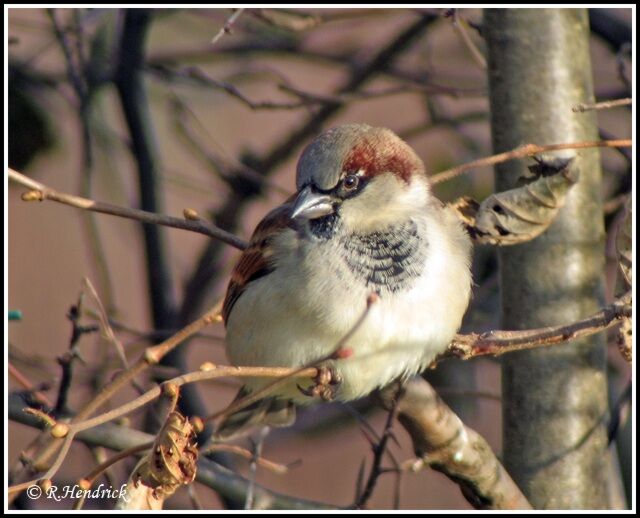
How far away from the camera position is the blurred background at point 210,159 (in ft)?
A: 10.4

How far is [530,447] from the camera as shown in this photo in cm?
257

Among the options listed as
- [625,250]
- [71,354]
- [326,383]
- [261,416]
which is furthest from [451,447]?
[71,354]

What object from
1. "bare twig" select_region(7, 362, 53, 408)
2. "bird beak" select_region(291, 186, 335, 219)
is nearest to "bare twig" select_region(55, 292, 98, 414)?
"bare twig" select_region(7, 362, 53, 408)

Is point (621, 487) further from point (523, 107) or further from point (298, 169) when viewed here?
point (298, 169)

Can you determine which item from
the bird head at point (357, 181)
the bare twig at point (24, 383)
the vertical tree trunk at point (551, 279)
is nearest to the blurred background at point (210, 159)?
the bare twig at point (24, 383)

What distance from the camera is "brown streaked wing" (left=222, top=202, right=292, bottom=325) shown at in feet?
7.84

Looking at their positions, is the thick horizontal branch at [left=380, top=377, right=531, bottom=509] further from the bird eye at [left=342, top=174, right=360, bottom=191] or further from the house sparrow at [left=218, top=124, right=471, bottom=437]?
the bird eye at [left=342, top=174, right=360, bottom=191]

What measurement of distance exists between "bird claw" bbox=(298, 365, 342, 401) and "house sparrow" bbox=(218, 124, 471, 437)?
0.02m

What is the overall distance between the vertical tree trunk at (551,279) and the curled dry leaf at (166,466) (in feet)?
4.13

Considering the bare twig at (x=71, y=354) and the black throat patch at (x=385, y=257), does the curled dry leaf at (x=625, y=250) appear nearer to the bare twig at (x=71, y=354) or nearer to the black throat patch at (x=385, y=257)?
the black throat patch at (x=385, y=257)

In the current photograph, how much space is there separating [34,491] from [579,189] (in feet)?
5.41

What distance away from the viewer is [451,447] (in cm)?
213

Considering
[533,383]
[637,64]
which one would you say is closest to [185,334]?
[533,383]

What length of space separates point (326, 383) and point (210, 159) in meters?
1.52
